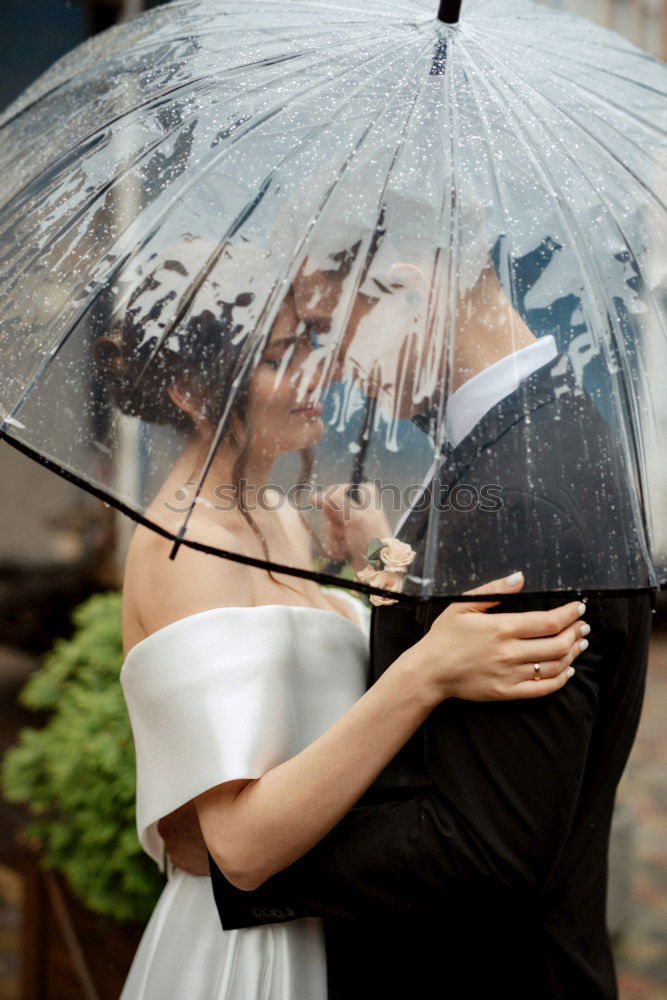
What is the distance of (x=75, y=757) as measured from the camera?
2340mm

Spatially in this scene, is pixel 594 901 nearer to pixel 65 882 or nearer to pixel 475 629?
pixel 475 629

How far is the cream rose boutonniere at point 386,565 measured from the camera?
46.9 inches

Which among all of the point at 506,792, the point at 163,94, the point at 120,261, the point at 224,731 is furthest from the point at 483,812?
the point at 163,94

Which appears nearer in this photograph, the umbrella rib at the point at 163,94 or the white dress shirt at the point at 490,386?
the white dress shirt at the point at 490,386

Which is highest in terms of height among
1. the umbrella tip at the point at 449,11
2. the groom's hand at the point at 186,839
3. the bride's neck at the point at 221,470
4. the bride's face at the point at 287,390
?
the umbrella tip at the point at 449,11

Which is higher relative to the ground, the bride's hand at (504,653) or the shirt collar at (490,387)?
the shirt collar at (490,387)

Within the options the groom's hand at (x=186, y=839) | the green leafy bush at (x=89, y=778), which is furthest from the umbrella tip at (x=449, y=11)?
the green leafy bush at (x=89, y=778)

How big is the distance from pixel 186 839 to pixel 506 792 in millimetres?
633

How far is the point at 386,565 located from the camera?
120 cm

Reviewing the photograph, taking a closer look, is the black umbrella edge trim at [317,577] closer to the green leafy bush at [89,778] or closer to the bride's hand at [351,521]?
the bride's hand at [351,521]

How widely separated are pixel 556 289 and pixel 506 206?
5.3 inches

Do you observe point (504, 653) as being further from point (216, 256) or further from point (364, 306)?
point (216, 256)

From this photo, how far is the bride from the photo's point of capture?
4.18 feet

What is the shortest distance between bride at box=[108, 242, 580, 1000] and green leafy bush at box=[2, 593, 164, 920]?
43 centimetres
